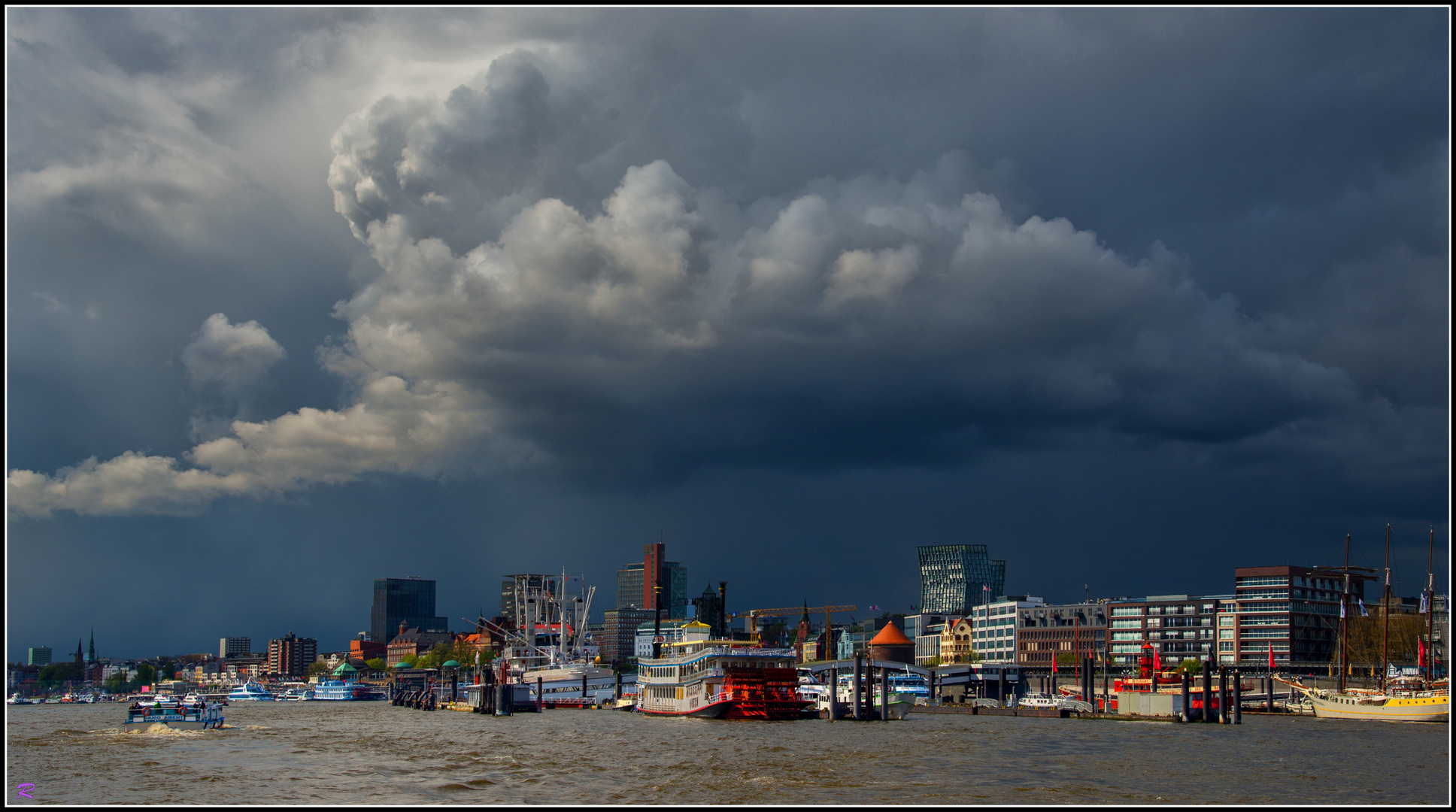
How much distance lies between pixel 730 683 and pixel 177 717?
48.8m

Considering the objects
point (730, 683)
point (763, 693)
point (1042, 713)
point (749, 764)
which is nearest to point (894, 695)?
point (1042, 713)

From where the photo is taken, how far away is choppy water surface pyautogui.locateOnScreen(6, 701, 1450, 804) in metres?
52.6

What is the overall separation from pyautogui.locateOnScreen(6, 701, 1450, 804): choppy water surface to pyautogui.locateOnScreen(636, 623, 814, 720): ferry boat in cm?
354

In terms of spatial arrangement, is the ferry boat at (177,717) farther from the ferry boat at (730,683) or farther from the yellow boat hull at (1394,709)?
the yellow boat hull at (1394,709)

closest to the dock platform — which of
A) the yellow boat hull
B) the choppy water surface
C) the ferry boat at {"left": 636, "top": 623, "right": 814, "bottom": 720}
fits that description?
the choppy water surface

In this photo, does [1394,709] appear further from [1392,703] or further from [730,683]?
[730,683]

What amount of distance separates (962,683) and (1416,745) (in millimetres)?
118920

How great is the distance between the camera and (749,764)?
216 feet

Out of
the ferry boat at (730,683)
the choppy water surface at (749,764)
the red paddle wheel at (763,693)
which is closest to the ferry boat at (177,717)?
the choppy water surface at (749,764)

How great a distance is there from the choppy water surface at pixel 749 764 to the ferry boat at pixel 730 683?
11.6 ft

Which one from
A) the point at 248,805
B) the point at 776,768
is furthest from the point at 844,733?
the point at 248,805

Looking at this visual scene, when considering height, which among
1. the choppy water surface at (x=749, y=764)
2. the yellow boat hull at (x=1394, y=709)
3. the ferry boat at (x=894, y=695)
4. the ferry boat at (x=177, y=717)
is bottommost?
the ferry boat at (x=894, y=695)

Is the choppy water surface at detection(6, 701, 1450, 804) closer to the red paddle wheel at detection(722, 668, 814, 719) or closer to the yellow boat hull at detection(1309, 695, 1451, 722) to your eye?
the red paddle wheel at detection(722, 668, 814, 719)

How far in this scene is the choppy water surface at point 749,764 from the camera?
173ft
